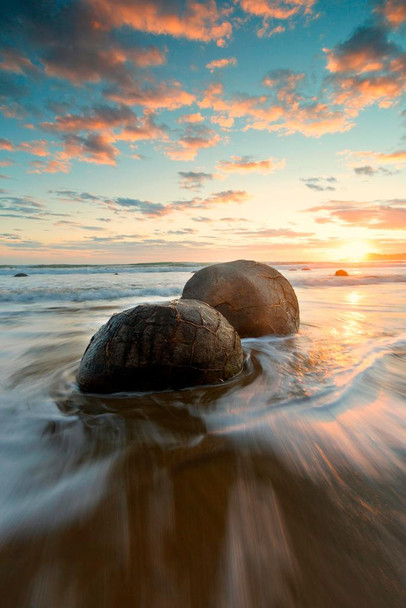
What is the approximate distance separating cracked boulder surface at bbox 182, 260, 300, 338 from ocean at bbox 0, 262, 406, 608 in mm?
1322

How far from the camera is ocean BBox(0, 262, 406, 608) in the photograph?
3.51 feet

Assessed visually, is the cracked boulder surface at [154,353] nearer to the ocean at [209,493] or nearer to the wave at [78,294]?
the ocean at [209,493]

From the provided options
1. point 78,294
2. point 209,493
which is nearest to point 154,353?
point 209,493

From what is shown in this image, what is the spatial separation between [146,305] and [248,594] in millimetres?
2163

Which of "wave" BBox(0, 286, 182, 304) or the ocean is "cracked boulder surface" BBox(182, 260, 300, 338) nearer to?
the ocean

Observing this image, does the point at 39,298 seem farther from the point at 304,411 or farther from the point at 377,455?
the point at 377,455

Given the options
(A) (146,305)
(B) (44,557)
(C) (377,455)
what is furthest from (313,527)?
(A) (146,305)

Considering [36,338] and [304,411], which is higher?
[304,411]

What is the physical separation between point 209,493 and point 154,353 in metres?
1.27

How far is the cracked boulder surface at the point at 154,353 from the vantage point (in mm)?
2570

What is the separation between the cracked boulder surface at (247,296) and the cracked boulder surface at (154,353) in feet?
5.25

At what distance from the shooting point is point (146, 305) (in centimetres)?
282

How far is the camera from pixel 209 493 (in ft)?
4.95

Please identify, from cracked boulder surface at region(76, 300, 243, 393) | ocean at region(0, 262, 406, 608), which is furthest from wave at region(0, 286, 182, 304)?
→ cracked boulder surface at region(76, 300, 243, 393)
